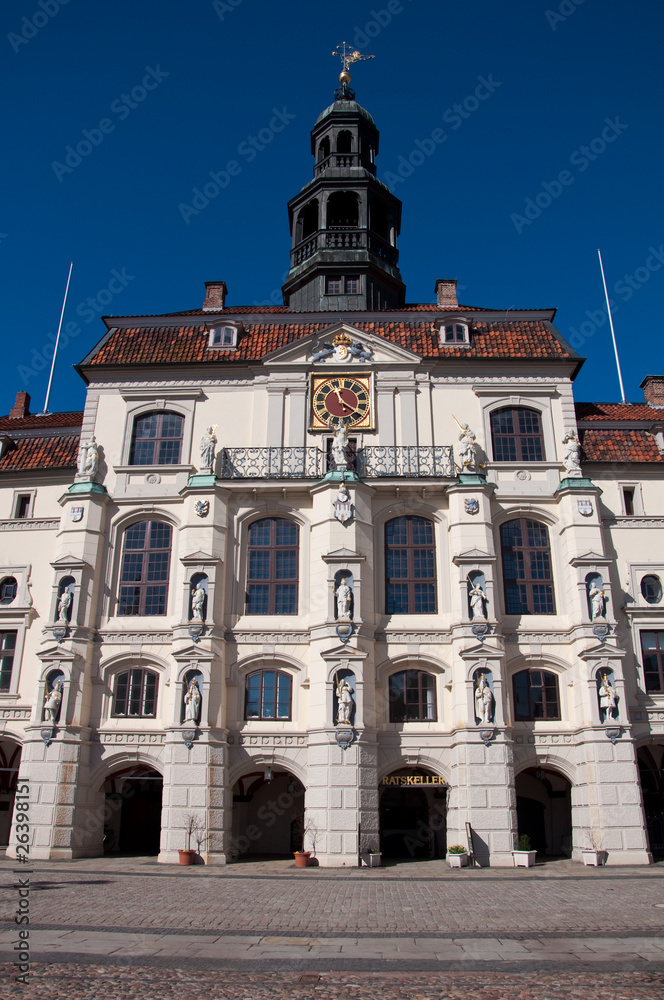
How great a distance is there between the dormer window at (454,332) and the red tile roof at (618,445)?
21.0 ft

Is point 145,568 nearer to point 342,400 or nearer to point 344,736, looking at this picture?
point 344,736

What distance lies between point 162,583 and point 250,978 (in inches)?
799

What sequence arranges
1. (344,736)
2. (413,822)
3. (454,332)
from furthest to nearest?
1. (454,332)
2. (413,822)
3. (344,736)

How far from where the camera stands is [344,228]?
40.5 metres

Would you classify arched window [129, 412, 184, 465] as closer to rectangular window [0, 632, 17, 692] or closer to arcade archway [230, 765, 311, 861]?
rectangular window [0, 632, 17, 692]

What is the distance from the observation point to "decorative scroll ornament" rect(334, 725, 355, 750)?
26.1 metres

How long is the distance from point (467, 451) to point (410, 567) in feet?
16.8

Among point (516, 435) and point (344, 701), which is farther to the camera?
point (516, 435)

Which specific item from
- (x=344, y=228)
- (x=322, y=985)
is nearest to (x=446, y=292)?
(x=344, y=228)

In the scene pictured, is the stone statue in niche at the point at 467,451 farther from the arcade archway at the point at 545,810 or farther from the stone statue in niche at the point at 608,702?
the arcade archway at the point at 545,810

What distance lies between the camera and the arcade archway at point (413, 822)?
28734 mm

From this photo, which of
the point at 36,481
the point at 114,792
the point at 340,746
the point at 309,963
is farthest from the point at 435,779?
the point at 36,481

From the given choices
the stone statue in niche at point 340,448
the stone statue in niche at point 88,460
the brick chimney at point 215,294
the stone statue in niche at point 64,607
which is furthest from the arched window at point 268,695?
the brick chimney at point 215,294

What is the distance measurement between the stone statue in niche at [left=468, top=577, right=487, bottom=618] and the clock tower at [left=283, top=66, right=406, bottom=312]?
16436 mm
